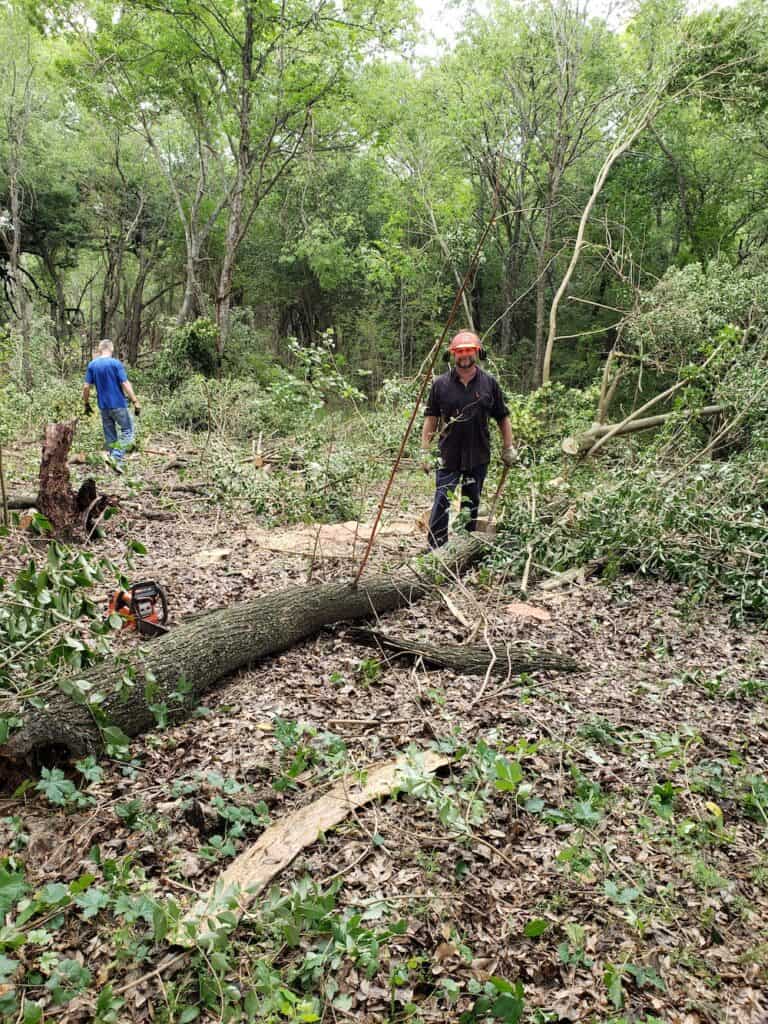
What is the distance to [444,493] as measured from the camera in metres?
5.14

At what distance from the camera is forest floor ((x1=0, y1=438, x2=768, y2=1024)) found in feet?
5.97

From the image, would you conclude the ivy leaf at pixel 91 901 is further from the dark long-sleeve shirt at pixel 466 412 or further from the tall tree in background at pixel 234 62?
the tall tree in background at pixel 234 62

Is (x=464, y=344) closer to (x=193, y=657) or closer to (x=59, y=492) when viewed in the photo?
(x=193, y=657)

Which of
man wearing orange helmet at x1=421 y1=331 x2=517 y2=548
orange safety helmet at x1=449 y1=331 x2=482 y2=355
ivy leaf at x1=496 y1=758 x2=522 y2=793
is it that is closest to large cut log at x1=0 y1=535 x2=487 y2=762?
man wearing orange helmet at x1=421 y1=331 x2=517 y2=548

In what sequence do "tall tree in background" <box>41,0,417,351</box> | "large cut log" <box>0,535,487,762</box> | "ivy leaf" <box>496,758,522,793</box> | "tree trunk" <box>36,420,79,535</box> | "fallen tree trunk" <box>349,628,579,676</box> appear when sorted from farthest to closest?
"tall tree in background" <box>41,0,417,351</box> → "tree trunk" <box>36,420,79,535</box> → "fallen tree trunk" <box>349,628,579,676</box> → "large cut log" <box>0,535,487,762</box> → "ivy leaf" <box>496,758,522,793</box>

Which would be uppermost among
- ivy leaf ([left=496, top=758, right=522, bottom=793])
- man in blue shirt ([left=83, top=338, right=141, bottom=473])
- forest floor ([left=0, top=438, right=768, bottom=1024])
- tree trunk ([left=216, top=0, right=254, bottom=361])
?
tree trunk ([left=216, top=0, right=254, bottom=361])

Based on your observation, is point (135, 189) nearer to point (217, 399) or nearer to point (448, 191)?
point (448, 191)

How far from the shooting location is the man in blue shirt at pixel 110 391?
7.91m

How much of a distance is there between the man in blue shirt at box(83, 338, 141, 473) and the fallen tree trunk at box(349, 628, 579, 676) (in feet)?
18.1

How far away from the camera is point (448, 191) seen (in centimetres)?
1692

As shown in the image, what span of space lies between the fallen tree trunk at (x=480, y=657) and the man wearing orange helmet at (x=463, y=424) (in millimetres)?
1457

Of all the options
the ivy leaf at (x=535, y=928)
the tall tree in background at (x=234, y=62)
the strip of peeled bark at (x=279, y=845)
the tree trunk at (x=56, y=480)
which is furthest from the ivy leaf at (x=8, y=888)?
the tall tree in background at (x=234, y=62)

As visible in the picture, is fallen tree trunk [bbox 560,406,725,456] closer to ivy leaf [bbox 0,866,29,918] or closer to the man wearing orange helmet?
the man wearing orange helmet

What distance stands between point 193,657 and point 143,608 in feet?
2.16
